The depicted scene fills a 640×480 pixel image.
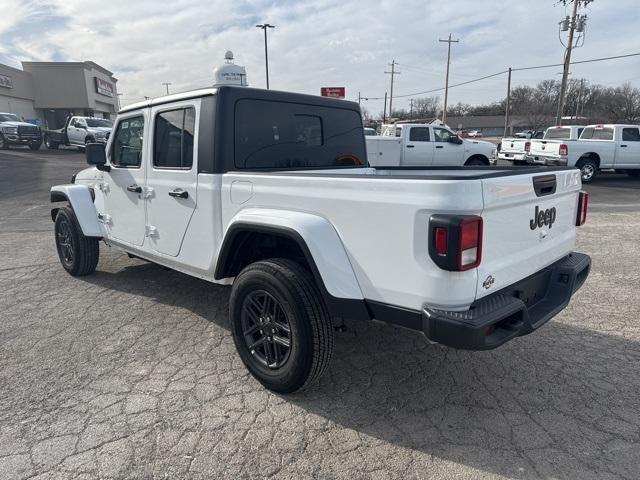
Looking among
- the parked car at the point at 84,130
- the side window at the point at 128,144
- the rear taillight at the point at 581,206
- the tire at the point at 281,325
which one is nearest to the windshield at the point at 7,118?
the parked car at the point at 84,130

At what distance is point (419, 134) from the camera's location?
15.1 m

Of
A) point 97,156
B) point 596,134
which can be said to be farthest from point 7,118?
point 596,134

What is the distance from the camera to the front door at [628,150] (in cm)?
1502

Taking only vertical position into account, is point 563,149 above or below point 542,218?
above

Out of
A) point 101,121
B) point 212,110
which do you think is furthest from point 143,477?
point 101,121

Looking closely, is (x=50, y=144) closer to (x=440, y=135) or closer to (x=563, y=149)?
(x=440, y=135)

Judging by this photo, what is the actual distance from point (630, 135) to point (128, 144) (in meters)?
16.5

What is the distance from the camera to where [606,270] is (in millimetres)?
5473

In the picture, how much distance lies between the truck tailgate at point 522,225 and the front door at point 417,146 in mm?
12191

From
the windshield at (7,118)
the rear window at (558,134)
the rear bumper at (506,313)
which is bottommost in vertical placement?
the rear bumper at (506,313)

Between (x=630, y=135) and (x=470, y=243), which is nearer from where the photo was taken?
(x=470, y=243)

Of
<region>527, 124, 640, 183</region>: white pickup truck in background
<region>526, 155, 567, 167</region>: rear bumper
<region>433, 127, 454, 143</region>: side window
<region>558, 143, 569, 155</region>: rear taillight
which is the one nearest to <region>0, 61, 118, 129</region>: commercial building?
<region>433, 127, 454, 143</region>: side window

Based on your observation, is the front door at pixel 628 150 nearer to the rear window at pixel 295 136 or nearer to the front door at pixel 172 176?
the rear window at pixel 295 136

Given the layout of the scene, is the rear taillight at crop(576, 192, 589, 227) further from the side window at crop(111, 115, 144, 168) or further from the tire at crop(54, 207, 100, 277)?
the tire at crop(54, 207, 100, 277)
